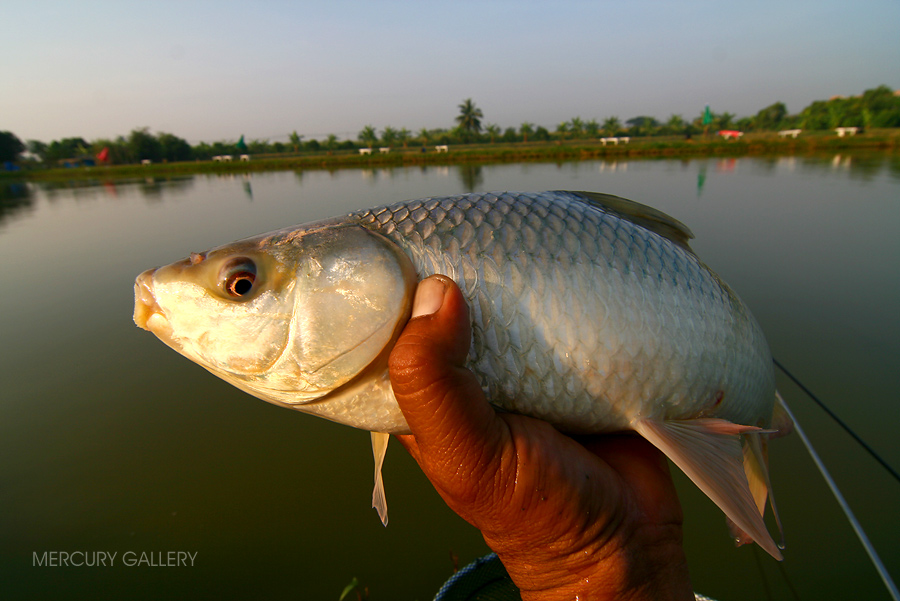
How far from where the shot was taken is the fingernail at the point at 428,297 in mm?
1167

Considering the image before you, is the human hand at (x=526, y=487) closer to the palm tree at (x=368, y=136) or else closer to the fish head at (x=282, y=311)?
the fish head at (x=282, y=311)

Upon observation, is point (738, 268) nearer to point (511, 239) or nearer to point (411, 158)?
point (511, 239)

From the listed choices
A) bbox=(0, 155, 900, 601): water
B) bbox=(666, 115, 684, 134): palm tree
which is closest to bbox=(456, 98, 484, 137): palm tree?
bbox=(666, 115, 684, 134): palm tree

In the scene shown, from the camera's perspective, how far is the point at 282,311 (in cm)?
118

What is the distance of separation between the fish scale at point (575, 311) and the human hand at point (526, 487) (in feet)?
0.38

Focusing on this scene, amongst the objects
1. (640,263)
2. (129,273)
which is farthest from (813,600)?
(129,273)

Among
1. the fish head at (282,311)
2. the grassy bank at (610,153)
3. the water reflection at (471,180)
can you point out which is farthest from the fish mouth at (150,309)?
the grassy bank at (610,153)

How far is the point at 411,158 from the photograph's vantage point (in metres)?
39.4

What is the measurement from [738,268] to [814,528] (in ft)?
18.9

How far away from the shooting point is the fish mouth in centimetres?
119

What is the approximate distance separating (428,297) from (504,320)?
0.86 ft

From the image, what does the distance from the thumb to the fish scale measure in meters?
0.13

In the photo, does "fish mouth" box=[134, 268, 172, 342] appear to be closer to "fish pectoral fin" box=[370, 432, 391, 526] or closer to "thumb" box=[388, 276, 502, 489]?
"thumb" box=[388, 276, 502, 489]

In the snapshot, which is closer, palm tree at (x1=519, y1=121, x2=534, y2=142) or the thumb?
the thumb
